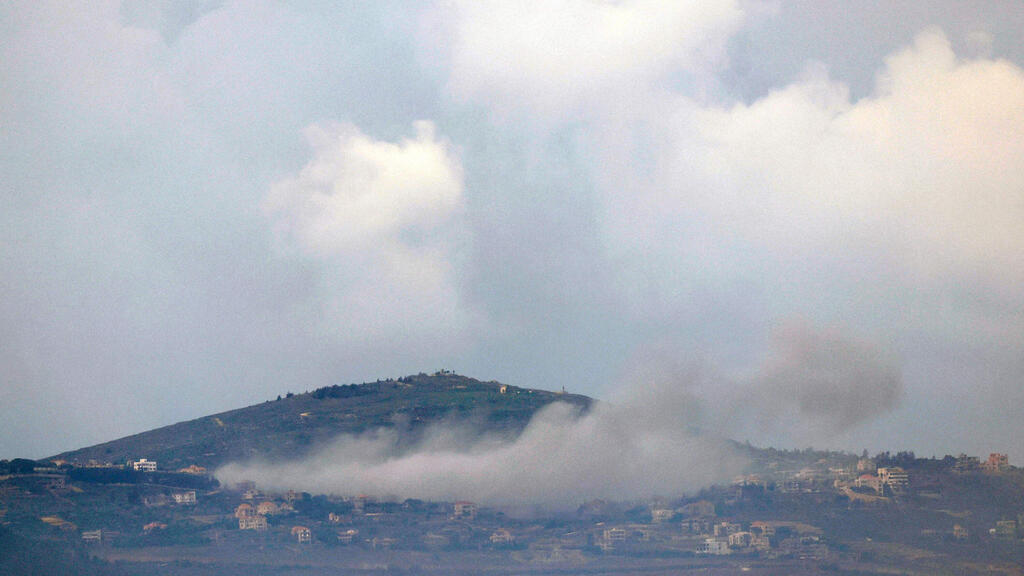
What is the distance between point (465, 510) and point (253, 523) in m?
28.2

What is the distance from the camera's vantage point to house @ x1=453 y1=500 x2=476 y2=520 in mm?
192625

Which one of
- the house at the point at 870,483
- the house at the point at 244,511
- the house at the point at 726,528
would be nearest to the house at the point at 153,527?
the house at the point at 244,511

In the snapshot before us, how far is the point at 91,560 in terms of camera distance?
6634 inches

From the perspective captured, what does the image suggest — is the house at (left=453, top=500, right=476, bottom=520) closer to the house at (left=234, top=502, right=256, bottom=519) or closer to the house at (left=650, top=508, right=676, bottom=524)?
the house at (left=650, top=508, right=676, bottom=524)

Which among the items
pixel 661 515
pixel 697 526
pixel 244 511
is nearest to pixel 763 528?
pixel 697 526

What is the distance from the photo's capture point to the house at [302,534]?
18493 cm

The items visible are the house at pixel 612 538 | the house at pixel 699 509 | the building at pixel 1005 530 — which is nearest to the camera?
the building at pixel 1005 530

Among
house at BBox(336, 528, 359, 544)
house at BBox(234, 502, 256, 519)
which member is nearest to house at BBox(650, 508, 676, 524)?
house at BBox(336, 528, 359, 544)

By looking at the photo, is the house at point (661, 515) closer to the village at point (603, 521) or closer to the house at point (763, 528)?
the village at point (603, 521)

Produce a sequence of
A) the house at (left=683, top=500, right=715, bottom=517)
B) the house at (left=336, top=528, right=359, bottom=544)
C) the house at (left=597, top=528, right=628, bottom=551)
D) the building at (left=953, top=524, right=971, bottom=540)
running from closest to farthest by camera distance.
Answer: the building at (left=953, top=524, right=971, bottom=540) < the house at (left=597, top=528, right=628, bottom=551) < the house at (left=336, top=528, right=359, bottom=544) < the house at (left=683, top=500, right=715, bottom=517)

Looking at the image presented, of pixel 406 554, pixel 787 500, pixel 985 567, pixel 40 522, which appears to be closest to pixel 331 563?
pixel 406 554

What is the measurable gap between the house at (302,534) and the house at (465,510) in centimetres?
1969

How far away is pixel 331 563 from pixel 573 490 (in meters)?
40.2

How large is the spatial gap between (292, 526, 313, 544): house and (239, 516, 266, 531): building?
4.28m
